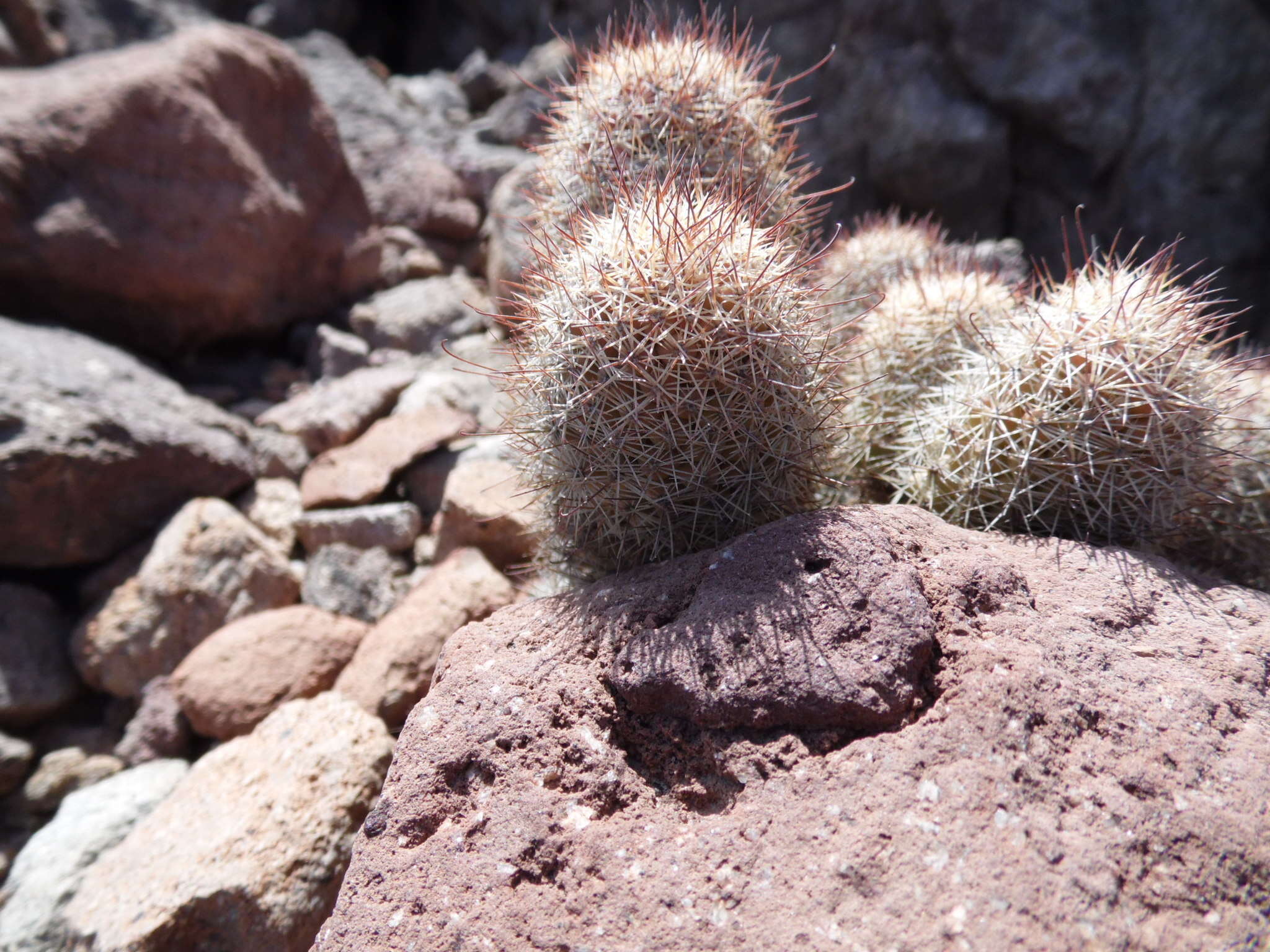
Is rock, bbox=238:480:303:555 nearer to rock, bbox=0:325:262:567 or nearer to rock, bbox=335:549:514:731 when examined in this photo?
rock, bbox=0:325:262:567

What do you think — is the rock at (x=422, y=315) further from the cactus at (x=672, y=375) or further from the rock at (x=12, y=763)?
the cactus at (x=672, y=375)

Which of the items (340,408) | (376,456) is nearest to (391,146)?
(340,408)

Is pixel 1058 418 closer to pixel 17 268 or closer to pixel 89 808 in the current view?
pixel 89 808

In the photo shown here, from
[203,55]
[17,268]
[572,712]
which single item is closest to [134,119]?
[203,55]

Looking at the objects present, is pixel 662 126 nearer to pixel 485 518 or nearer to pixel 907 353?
pixel 907 353

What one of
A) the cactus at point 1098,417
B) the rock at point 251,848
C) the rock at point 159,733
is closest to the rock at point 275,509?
the rock at point 159,733

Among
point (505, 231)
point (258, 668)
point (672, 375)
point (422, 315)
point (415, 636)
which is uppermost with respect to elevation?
point (505, 231)
